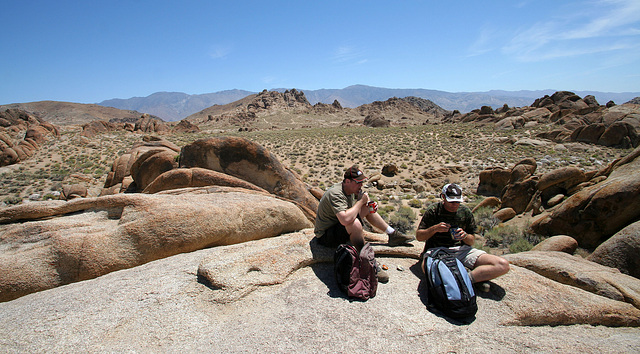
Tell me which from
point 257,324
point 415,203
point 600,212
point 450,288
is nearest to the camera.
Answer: point 257,324

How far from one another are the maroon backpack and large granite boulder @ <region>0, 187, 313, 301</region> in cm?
255

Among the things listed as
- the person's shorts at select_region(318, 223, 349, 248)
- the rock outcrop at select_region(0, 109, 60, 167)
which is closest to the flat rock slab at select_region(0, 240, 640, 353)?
the person's shorts at select_region(318, 223, 349, 248)

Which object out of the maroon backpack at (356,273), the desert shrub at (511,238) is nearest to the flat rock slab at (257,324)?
the maroon backpack at (356,273)

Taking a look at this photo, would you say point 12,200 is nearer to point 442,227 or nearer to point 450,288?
point 442,227

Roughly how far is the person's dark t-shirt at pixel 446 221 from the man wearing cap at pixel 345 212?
0.88 metres

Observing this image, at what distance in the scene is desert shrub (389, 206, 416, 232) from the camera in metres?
12.2

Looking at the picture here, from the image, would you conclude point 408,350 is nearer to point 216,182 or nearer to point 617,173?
point 216,182

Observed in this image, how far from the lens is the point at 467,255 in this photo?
420cm

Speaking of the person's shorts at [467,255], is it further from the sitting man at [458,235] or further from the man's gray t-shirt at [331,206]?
the man's gray t-shirt at [331,206]

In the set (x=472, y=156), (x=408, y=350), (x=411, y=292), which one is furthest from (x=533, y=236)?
(x=472, y=156)

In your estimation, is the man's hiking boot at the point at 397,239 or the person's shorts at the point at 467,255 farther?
Result: the man's hiking boot at the point at 397,239

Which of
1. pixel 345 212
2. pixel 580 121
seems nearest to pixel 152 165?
pixel 345 212

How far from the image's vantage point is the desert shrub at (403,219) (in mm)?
12227

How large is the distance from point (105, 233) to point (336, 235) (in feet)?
11.8
